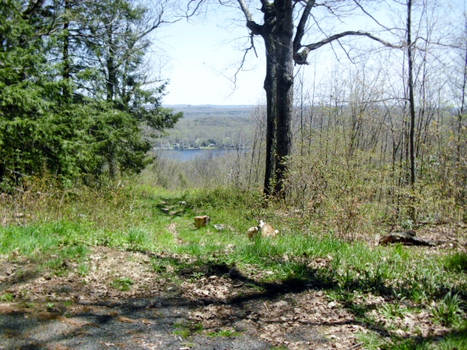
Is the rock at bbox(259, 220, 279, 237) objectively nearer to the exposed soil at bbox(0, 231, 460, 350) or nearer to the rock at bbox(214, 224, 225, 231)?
the rock at bbox(214, 224, 225, 231)

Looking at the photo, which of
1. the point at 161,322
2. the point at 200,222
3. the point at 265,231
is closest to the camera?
the point at 161,322

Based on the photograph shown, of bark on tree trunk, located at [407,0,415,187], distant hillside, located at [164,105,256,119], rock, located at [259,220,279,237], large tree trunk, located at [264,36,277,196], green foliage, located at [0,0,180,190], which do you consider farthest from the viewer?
distant hillside, located at [164,105,256,119]

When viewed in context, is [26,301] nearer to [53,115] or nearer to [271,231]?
[271,231]

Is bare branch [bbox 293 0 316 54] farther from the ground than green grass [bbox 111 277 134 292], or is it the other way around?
bare branch [bbox 293 0 316 54]

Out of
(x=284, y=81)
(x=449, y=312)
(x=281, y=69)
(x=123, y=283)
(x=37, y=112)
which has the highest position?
(x=281, y=69)

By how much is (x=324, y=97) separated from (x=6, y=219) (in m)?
11.2

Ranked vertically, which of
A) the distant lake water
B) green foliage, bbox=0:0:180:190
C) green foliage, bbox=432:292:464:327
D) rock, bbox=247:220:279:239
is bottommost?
the distant lake water

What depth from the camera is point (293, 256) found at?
15.6ft

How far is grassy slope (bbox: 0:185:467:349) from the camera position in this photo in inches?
132

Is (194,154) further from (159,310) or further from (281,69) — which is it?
(159,310)

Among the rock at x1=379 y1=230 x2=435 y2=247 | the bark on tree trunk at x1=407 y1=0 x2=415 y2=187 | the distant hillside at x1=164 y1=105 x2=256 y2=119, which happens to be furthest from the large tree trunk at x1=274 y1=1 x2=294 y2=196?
the distant hillside at x1=164 y1=105 x2=256 y2=119

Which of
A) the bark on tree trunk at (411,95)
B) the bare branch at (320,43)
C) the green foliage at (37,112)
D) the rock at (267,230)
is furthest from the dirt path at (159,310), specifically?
the bare branch at (320,43)

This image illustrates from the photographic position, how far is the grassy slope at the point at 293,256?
3.36 meters

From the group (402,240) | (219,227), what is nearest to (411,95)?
(402,240)
